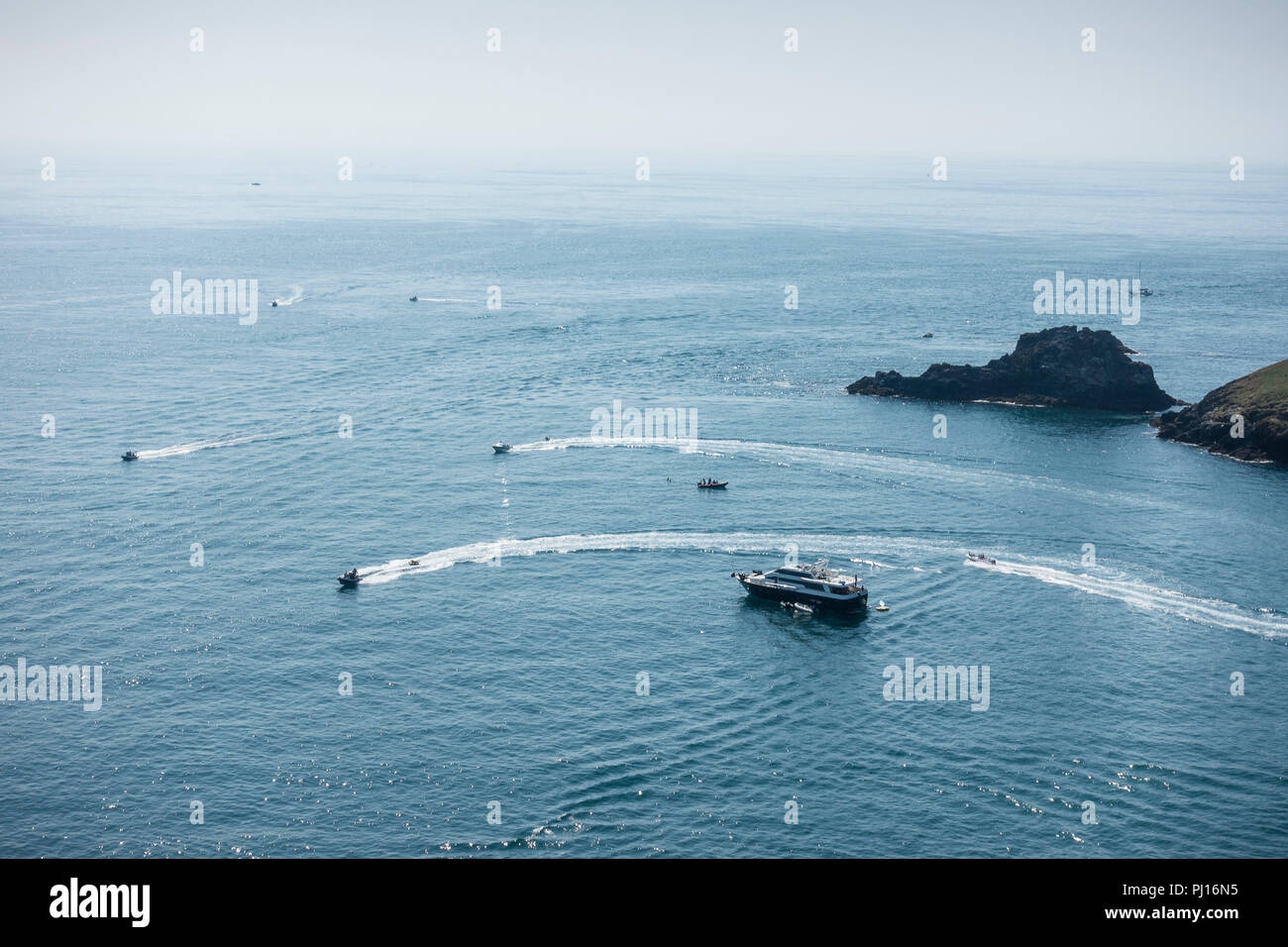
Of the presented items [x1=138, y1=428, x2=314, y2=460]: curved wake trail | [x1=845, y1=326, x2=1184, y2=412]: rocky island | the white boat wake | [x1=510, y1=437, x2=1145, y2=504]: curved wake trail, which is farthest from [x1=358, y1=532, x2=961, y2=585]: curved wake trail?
[x1=845, y1=326, x2=1184, y2=412]: rocky island

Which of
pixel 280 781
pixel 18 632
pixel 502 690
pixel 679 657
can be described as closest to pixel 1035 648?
pixel 679 657

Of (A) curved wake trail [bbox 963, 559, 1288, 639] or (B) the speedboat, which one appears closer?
(A) curved wake trail [bbox 963, 559, 1288, 639]

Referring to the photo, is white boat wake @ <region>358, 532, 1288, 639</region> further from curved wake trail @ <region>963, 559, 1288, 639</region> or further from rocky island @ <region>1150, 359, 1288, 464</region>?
rocky island @ <region>1150, 359, 1288, 464</region>

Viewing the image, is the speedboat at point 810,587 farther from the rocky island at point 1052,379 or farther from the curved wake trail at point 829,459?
the rocky island at point 1052,379

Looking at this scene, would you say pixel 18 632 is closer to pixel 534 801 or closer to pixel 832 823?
pixel 534 801

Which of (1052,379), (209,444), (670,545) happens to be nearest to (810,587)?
(670,545)

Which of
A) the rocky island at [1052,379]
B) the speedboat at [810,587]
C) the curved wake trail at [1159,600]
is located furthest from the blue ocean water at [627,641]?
the rocky island at [1052,379]

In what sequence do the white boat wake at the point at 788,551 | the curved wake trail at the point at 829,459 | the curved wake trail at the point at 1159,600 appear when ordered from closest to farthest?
1. the curved wake trail at the point at 1159,600
2. the white boat wake at the point at 788,551
3. the curved wake trail at the point at 829,459
